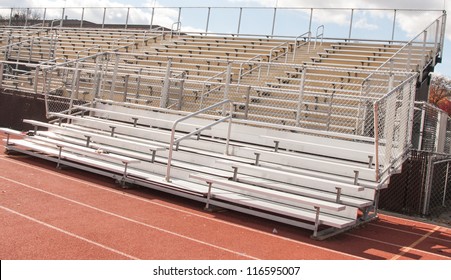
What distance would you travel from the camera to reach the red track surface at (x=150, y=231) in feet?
15.4

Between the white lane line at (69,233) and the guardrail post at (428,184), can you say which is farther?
the guardrail post at (428,184)

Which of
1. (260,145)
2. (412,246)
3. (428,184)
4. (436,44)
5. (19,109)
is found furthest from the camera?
(436,44)

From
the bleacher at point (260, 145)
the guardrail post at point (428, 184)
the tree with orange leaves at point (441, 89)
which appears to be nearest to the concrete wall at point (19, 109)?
the bleacher at point (260, 145)

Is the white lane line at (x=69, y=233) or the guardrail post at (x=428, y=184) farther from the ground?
the guardrail post at (x=428, y=184)

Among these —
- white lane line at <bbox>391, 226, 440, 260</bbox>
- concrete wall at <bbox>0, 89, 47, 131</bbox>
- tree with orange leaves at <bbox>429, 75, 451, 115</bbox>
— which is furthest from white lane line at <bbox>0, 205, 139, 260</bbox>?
tree with orange leaves at <bbox>429, 75, 451, 115</bbox>

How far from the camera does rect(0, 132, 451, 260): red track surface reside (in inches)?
184

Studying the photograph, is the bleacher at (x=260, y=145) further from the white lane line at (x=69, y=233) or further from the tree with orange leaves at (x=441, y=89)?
the tree with orange leaves at (x=441, y=89)

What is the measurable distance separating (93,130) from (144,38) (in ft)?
42.8

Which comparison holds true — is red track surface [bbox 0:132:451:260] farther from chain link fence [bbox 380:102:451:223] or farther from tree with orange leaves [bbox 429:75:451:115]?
tree with orange leaves [bbox 429:75:451:115]

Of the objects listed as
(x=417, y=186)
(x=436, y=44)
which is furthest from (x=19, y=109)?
(x=436, y=44)

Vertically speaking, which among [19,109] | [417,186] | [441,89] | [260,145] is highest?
[441,89]

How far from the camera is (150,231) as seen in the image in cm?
546

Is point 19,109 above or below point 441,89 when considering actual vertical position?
below

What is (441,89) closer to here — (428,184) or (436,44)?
(436,44)
